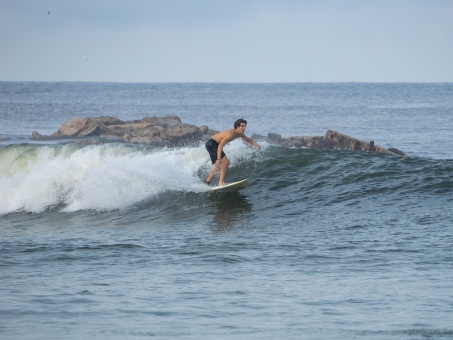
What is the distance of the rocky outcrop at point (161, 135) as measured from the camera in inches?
1262

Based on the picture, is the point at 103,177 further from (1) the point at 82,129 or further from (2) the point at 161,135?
(1) the point at 82,129

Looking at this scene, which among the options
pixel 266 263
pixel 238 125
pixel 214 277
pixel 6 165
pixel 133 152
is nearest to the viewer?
pixel 214 277

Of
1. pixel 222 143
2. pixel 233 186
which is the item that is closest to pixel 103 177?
pixel 233 186

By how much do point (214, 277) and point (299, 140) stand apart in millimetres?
25765

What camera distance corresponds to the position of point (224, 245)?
542 inches

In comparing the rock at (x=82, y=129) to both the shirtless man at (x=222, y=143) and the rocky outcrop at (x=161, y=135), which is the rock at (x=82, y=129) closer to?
the rocky outcrop at (x=161, y=135)

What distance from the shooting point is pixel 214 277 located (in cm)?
1136

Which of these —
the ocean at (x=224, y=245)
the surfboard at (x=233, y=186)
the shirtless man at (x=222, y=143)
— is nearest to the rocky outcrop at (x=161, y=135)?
the ocean at (x=224, y=245)

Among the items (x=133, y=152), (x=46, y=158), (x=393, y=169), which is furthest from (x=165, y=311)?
(x=46, y=158)

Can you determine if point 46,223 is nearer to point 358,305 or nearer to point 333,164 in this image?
point 333,164

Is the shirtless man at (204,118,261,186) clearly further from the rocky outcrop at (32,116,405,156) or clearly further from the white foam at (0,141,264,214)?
the rocky outcrop at (32,116,405,156)

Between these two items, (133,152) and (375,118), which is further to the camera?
(375,118)

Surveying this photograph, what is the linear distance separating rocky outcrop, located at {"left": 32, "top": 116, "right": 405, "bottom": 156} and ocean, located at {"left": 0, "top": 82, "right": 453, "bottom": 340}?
10013 millimetres

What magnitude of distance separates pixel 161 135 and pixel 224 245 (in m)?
24.9
